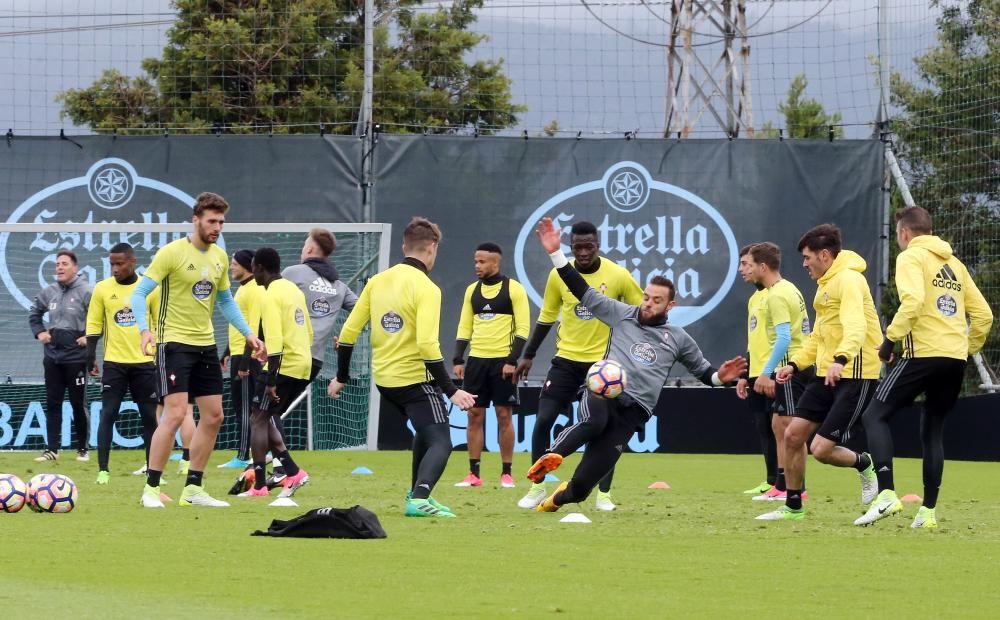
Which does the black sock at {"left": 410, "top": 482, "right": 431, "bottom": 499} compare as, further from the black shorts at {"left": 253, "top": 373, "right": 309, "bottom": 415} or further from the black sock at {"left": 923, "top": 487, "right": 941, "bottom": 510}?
the black sock at {"left": 923, "top": 487, "right": 941, "bottom": 510}

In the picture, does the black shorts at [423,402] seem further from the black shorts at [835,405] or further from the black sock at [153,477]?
the black shorts at [835,405]

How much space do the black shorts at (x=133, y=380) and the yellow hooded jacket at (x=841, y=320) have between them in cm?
661

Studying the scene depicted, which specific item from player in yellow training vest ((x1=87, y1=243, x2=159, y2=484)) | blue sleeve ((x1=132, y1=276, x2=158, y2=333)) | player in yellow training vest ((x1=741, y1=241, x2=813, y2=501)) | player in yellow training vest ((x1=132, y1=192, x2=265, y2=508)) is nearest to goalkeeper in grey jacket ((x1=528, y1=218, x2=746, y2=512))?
player in yellow training vest ((x1=741, y1=241, x2=813, y2=501))

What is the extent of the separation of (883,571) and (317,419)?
43.9ft

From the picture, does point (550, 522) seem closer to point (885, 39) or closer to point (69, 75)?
point (885, 39)

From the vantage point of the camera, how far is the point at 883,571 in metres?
7.18

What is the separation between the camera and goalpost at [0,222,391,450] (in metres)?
18.8

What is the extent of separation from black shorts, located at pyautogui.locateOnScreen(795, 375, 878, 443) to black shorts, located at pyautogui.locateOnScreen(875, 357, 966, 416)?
21.9 inches

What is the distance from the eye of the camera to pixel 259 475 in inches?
458

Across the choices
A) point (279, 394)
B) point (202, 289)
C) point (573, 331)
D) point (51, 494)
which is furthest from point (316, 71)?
point (51, 494)

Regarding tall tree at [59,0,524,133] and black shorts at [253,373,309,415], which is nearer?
black shorts at [253,373,309,415]

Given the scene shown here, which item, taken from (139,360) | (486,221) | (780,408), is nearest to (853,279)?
(780,408)

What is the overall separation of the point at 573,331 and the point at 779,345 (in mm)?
1604

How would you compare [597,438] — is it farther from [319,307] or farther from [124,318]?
[124,318]
